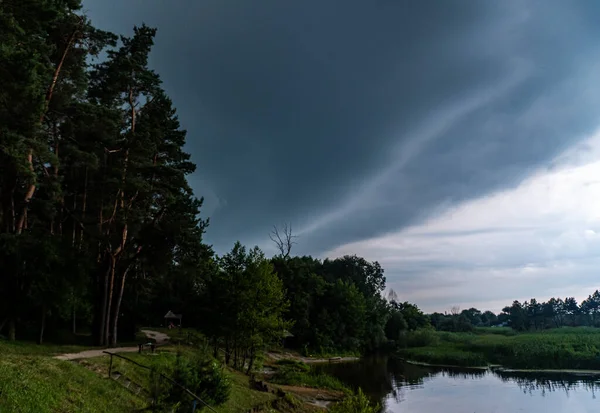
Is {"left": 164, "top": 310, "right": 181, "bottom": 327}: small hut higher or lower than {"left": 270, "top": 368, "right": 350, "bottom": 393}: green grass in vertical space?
higher

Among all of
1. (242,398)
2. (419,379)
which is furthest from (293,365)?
(242,398)

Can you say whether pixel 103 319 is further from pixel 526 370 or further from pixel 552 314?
pixel 552 314

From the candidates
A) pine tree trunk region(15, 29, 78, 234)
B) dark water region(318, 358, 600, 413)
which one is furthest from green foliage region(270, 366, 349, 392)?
pine tree trunk region(15, 29, 78, 234)

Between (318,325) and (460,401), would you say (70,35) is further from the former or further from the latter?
(318,325)

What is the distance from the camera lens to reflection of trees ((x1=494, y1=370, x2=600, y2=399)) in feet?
119

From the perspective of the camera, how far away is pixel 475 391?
120 feet

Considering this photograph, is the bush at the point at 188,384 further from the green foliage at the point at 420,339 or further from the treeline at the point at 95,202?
the green foliage at the point at 420,339

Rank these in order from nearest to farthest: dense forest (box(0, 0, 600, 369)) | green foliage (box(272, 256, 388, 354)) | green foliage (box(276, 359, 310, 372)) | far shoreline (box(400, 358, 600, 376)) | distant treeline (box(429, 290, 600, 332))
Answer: dense forest (box(0, 0, 600, 369)) → far shoreline (box(400, 358, 600, 376)) → green foliage (box(276, 359, 310, 372)) → green foliage (box(272, 256, 388, 354)) → distant treeline (box(429, 290, 600, 332))

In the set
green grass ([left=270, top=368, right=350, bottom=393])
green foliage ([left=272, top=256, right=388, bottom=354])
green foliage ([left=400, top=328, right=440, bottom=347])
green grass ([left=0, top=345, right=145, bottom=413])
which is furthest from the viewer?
green foliage ([left=400, top=328, right=440, bottom=347])

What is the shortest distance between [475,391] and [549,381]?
31.3 ft

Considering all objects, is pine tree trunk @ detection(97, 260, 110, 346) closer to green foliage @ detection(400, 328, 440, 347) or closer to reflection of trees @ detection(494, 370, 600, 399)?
reflection of trees @ detection(494, 370, 600, 399)

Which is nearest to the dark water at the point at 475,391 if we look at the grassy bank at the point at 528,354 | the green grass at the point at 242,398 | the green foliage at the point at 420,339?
the grassy bank at the point at 528,354

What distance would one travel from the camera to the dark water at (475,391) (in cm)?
3000

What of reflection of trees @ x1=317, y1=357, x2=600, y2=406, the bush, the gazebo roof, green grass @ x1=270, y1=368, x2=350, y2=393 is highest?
the gazebo roof
